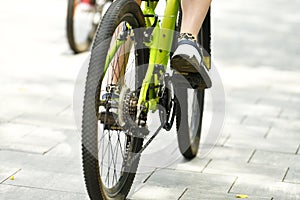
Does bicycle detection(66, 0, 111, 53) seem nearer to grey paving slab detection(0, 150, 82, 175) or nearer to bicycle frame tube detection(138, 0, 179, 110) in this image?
grey paving slab detection(0, 150, 82, 175)

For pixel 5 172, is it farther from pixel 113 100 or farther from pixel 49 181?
pixel 113 100

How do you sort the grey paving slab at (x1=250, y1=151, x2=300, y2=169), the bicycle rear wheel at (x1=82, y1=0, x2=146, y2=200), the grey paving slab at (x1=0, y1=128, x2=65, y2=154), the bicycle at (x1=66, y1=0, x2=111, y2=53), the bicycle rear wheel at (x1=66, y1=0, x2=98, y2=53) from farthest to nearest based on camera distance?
the bicycle at (x1=66, y1=0, x2=111, y2=53) → the bicycle rear wheel at (x1=66, y1=0, x2=98, y2=53) → the grey paving slab at (x1=0, y1=128, x2=65, y2=154) → the grey paving slab at (x1=250, y1=151, x2=300, y2=169) → the bicycle rear wheel at (x1=82, y1=0, x2=146, y2=200)

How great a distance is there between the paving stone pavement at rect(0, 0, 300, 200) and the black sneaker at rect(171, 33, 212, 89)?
25.8 inches

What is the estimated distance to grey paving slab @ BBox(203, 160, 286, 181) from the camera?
15.6 ft

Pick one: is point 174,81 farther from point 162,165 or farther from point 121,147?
point 162,165

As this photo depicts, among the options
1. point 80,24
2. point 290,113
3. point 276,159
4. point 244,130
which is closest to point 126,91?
point 276,159

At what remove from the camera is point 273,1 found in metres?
10.6

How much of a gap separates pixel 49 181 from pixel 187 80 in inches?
39.6

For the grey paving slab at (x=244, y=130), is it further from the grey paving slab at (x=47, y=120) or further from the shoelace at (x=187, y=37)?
the shoelace at (x=187, y=37)

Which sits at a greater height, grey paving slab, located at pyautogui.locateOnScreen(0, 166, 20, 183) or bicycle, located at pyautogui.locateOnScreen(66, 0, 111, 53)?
grey paving slab, located at pyautogui.locateOnScreen(0, 166, 20, 183)

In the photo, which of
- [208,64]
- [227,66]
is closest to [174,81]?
[208,64]

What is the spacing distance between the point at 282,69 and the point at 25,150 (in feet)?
10.1

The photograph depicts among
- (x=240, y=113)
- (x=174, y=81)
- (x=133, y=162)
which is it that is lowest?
(x=240, y=113)

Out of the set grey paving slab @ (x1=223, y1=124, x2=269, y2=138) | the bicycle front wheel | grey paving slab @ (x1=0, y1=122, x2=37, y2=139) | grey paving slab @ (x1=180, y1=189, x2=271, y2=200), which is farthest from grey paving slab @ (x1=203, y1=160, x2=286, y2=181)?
grey paving slab @ (x1=0, y1=122, x2=37, y2=139)
